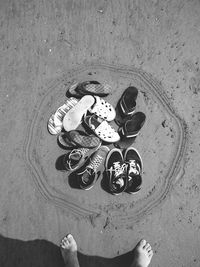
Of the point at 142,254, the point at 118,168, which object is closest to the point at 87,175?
the point at 118,168

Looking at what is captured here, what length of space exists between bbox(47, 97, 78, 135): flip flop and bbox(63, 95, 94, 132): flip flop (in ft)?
0.19

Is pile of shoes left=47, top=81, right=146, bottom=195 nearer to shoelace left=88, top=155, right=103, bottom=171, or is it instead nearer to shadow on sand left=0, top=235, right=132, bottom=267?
shoelace left=88, top=155, right=103, bottom=171

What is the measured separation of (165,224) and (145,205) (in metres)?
0.27

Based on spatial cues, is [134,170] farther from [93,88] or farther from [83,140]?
[93,88]

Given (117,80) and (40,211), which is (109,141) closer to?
(117,80)

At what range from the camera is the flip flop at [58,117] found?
333 cm

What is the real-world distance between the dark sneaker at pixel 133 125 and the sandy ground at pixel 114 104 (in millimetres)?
123

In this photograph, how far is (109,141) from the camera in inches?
129

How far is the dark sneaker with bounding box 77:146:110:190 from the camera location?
319cm

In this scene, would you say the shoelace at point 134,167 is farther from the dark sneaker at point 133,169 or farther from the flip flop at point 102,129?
the flip flop at point 102,129

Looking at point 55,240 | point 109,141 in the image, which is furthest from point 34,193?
point 109,141

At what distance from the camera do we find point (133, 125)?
3.30 m

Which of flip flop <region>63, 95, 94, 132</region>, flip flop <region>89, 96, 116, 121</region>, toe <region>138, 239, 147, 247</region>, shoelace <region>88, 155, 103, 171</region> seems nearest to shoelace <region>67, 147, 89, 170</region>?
shoelace <region>88, 155, 103, 171</region>

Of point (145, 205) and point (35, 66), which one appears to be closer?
point (145, 205)
